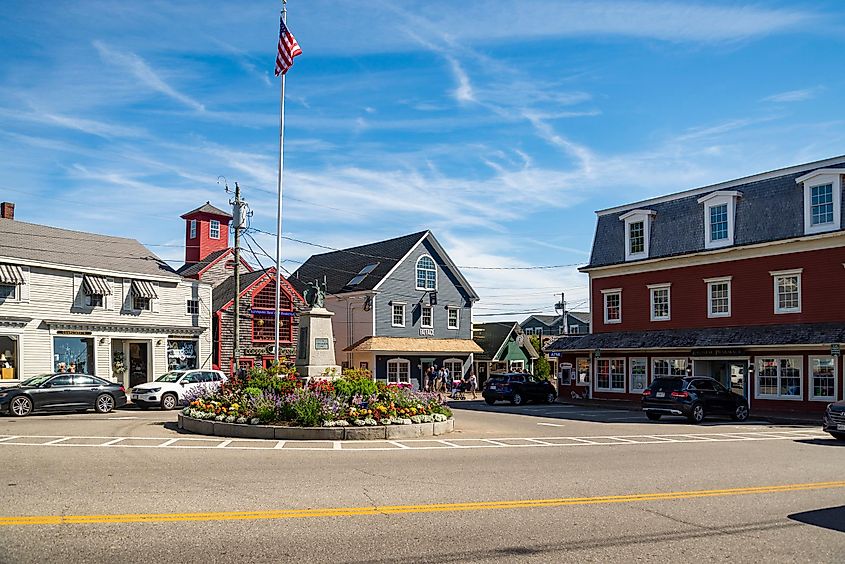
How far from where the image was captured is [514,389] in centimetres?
3622

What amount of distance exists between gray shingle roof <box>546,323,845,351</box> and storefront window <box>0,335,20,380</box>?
82.2 feet

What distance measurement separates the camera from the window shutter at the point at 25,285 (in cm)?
3444

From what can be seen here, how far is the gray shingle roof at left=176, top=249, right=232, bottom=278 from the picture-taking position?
4919cm

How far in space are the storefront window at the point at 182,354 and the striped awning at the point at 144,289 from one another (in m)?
2.85

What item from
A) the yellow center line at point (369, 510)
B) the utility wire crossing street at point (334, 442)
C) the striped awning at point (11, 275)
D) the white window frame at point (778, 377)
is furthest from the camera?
the striped awning at point (11, 275)

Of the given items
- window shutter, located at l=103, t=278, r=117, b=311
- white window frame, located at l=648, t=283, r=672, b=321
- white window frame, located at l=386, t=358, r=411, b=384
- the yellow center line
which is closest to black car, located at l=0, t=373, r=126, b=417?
window shutter, located at l=103, t=278, r=117, b=311

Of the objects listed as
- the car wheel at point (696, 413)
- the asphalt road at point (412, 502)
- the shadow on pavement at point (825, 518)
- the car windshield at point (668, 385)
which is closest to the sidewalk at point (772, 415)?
the car wheel at point (696, 413)

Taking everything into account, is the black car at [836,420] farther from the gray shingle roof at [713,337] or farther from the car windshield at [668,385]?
the gray shingle roof at [713,337]

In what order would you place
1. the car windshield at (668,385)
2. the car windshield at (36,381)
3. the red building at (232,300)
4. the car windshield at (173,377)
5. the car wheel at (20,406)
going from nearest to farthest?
the car wheel at (20,406) → the car windshield at (36,381) → the car windshield at (668,385) → the car windshield at (173,377) → the red building at (232,300)

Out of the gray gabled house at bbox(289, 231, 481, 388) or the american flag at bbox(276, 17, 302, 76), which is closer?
the american flag at bbox(276, 17, 302, 76)

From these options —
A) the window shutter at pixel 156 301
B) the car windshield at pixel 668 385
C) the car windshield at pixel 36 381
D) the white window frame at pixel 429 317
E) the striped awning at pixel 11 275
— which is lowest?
the car windshield at pixel 668 385

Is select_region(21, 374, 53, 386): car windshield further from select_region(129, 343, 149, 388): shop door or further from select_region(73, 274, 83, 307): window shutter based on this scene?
select_region(129, 343, 149, 388): shop door

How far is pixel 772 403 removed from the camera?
31.3 m

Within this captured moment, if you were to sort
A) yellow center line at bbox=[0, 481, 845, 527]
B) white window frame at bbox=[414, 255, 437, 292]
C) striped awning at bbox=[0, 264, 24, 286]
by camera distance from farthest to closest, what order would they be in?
1. white window frame at bbox=[414, 255, 437, 292]
2. striped awning at bbox=[0, 264, 24, 286]
3. yellow center line at bbox=[0, 481, 845, 527]
